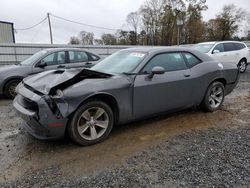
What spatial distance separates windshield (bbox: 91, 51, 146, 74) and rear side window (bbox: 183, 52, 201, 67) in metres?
1.01

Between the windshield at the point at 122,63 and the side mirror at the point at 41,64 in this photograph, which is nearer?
the windshield at the point at 122,63

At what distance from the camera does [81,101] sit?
Answer: 10.8 feet

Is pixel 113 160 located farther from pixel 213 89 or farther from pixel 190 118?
pixel 213 89

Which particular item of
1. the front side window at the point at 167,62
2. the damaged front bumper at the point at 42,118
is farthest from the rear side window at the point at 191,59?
the damaged front bumper at the point at 42,118

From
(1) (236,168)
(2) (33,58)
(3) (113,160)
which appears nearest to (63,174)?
(3) (113,160)

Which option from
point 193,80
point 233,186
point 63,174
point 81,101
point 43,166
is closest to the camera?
point 233,186

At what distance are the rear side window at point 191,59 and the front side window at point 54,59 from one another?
4357 mm

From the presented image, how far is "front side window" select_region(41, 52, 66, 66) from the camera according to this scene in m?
7.15

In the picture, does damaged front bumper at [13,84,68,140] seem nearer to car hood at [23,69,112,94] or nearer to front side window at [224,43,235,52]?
car hood at [23,69,112,94]

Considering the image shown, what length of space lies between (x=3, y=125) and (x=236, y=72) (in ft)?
17.2

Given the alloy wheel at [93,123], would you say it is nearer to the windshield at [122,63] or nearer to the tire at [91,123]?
the tire at [91,123]

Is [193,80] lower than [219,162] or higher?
higher

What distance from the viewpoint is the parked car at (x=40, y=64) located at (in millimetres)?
6680

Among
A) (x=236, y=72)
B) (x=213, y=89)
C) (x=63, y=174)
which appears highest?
(x=236, y=72)
